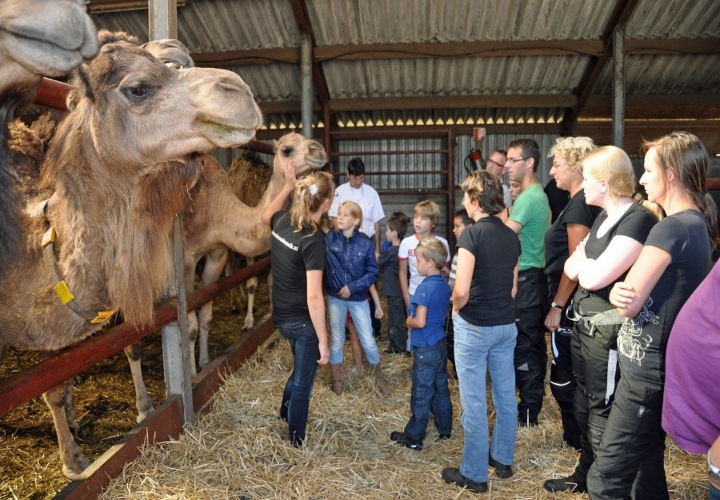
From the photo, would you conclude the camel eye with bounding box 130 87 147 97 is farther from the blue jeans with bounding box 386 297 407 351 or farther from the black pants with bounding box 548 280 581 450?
the blue jeans with bounding box 386 297 407 351

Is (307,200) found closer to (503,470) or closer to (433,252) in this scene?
(433,252)

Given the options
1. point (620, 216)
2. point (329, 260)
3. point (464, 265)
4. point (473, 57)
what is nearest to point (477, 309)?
point (464, 265)

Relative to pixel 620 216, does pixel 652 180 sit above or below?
above

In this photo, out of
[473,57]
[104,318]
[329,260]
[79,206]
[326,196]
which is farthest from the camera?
[473,57]

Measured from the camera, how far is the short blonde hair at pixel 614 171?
298 cm

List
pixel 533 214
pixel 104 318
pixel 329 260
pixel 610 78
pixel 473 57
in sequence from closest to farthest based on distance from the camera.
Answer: pixel 104 318 → pixel 533 214 → pixel 329 260 → pixel 473 57 → pixel 610 78

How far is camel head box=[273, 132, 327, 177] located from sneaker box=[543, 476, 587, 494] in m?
3.66

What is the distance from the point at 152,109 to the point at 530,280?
3056 mm

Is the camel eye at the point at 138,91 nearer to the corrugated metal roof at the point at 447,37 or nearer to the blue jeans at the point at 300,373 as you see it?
the blue jeans at the point at 300,373

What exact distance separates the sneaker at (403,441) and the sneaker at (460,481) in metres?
0.44

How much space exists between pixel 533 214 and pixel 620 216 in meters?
1.43

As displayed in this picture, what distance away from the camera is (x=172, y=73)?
2.66m

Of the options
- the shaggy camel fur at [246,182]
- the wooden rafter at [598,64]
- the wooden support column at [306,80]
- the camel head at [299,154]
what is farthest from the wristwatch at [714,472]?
the wooden rafter at [598,64]

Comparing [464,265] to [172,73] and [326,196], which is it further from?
[172,73]
